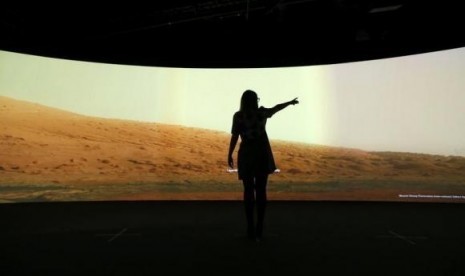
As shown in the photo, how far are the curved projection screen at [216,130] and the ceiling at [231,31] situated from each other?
28cm

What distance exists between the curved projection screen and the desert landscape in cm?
2

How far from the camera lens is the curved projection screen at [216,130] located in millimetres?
6457

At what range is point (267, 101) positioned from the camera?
686 cm

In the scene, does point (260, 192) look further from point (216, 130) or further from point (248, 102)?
point (216, 130)

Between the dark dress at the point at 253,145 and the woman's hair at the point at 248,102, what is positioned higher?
the woman's hair at the point at 248,102

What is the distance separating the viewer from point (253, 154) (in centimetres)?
333

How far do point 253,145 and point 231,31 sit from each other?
3.82m

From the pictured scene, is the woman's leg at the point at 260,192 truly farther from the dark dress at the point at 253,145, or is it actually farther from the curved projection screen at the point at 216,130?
the curved projection screen at the point at 216,130
